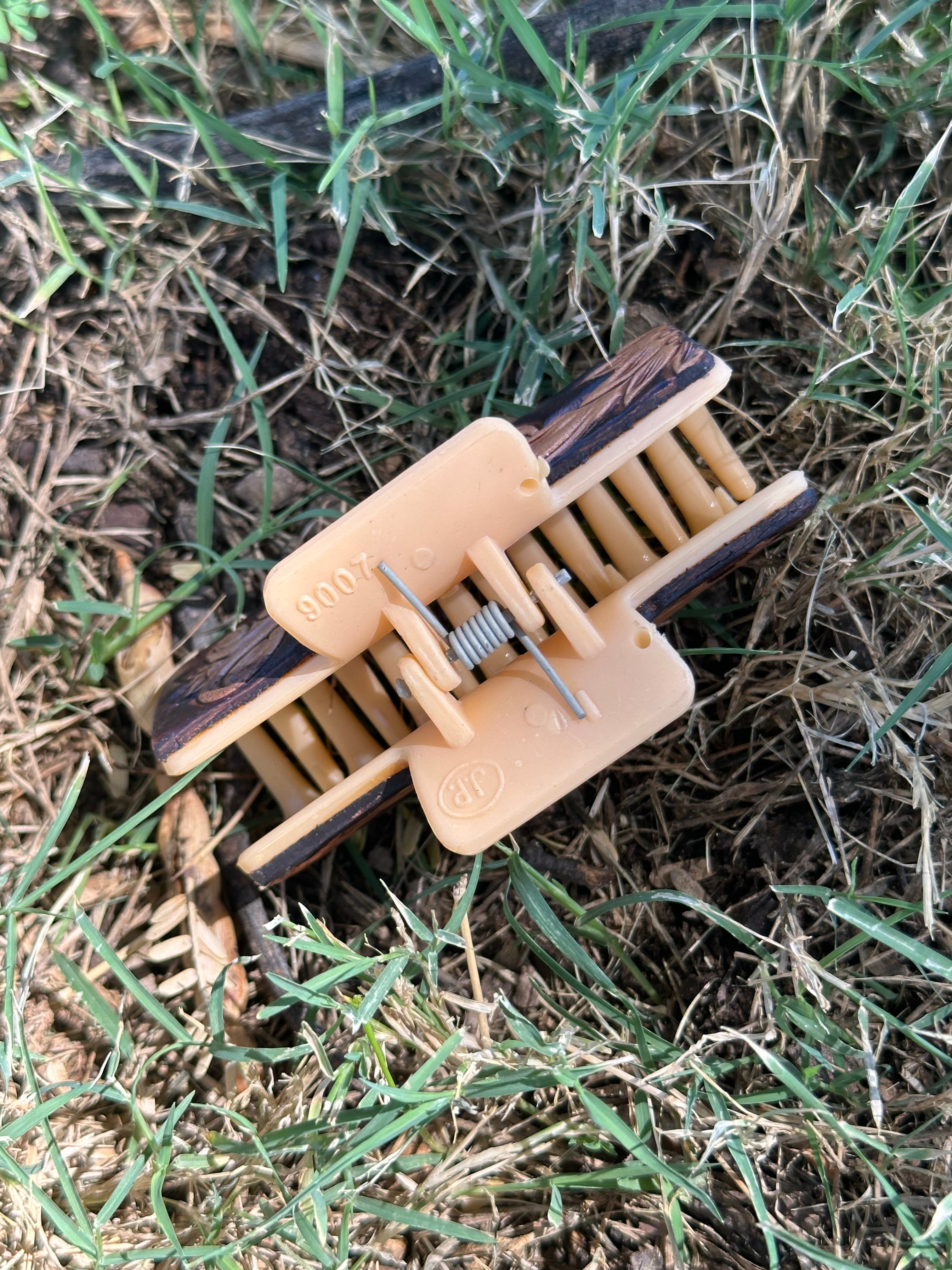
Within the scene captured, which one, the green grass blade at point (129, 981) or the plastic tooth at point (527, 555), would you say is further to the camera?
the plastic tooth at point (527, 555)

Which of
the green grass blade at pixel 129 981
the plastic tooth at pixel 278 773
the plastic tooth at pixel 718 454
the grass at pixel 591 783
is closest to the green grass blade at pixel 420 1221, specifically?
the grass at pixel 591 783

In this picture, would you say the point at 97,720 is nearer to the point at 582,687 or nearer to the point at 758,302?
the point at 582,687

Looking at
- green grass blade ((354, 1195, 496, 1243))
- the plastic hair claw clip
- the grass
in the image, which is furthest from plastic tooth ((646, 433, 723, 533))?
green grass blade ((354, 1195, 496, 1243))

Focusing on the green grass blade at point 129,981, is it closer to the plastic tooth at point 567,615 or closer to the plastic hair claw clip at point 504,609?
the plastic hair claw clip at point 504,609

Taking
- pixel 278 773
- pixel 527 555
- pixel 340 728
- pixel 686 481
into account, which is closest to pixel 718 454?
pixel 686 481

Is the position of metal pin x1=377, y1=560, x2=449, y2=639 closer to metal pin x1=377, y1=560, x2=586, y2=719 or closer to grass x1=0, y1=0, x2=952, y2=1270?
metal pin x1=377, y1=560, x2=586, y2=719

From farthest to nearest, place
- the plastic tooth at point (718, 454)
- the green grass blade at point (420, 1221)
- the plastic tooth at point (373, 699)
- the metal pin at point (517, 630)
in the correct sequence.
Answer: the plastic tooth at point (373, 699) → the plastic tooth at point (718, 454) → the metal pin at point (517, 630) → the green grass blade at point (420, 1221)

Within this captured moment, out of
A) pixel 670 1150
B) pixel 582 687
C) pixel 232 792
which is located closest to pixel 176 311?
pixel 232 792
